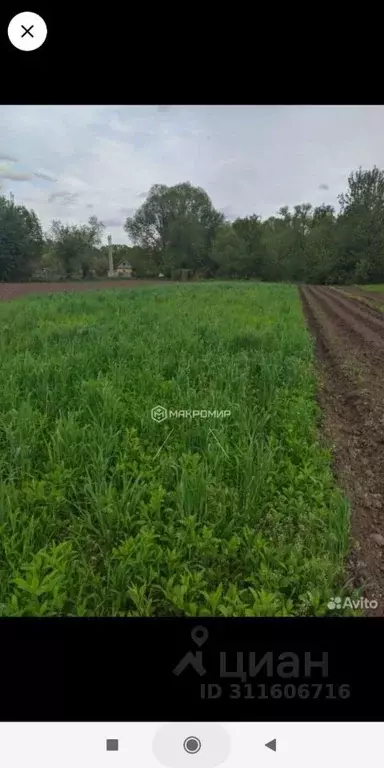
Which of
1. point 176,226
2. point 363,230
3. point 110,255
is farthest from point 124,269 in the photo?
point 363,230

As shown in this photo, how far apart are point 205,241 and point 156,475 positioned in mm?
1201

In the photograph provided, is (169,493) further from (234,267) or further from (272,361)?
(272,361)

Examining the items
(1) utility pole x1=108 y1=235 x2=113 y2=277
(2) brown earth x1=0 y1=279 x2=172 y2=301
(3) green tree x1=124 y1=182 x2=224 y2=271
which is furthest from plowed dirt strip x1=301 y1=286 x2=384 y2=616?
(1) utility pole x1=108 y1=235 x2=113 y2=277

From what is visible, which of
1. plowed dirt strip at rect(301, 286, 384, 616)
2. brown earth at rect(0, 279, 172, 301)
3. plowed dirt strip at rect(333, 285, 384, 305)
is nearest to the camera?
plowed dirt strip at rect(301, 286, 384, 616)

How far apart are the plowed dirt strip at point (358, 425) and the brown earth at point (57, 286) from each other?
1.35 metres

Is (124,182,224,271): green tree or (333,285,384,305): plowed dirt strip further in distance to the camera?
(333,285,384,305): plowed dirt strip

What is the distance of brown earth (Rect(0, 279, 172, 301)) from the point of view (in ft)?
5.32
